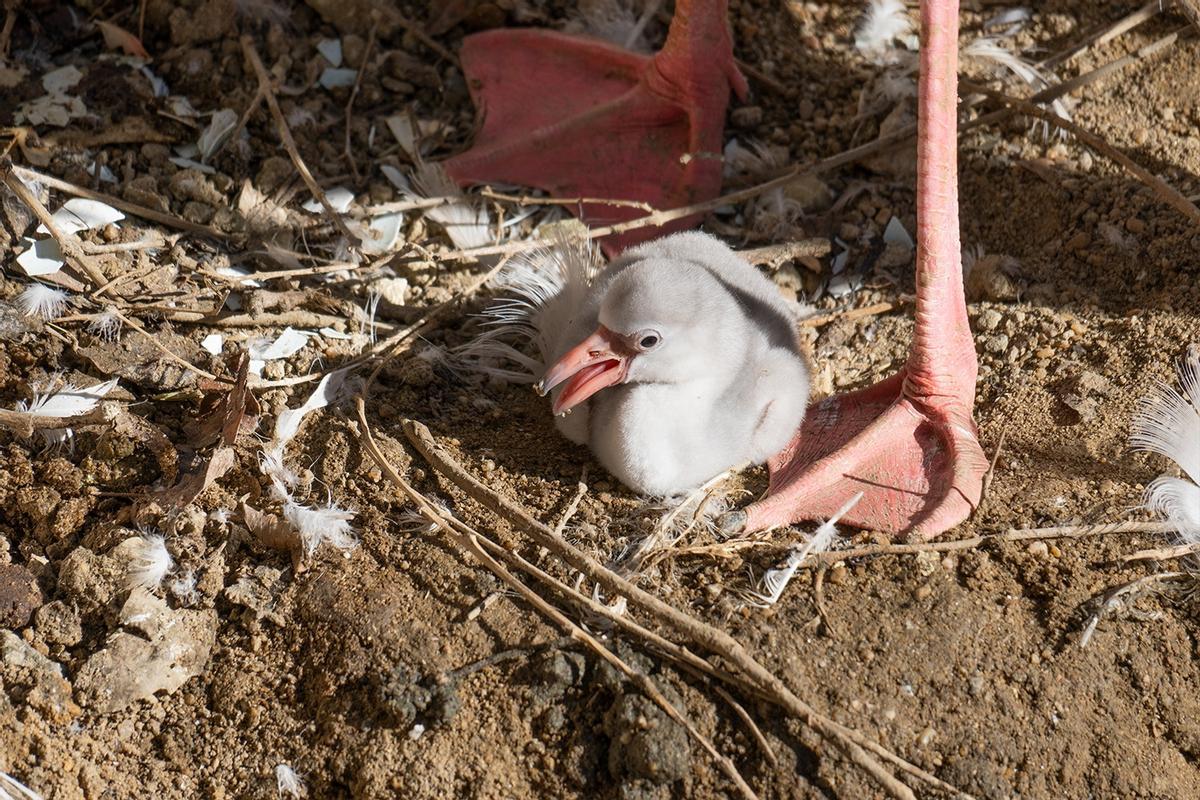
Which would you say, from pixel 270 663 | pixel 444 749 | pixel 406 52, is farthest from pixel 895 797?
pixel 406 52

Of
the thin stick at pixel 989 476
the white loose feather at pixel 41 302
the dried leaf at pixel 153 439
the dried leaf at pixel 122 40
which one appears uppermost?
the dried leaf at pixel 122 40

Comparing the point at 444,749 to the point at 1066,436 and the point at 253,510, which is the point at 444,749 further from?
the point at 1066,436

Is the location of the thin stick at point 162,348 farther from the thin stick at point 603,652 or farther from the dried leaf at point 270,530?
the thin stick at point 603,652

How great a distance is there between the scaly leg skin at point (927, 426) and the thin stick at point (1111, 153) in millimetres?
819

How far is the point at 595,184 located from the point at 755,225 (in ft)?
1.80

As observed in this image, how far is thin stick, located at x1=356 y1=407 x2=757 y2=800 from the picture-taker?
2654 mm

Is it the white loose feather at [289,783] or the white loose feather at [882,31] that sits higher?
the white loose feather at [882,31]

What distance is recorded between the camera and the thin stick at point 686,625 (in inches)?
102

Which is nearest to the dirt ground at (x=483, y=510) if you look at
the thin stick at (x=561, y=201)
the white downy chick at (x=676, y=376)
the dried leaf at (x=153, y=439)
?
the dried leaf at (x=153, y=439)

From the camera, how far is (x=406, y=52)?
460 cm

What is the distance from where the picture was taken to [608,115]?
4.21 meters

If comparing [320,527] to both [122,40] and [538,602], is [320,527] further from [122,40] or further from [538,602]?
[122,40]

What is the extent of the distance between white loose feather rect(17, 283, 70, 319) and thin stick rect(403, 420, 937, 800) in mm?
1181

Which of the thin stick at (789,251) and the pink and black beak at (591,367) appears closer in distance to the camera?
the pink and black beak at (591,367)
